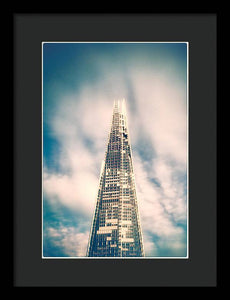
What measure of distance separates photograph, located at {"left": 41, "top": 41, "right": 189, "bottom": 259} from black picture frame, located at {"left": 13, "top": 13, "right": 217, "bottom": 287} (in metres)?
0.10

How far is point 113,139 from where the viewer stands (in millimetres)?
6488

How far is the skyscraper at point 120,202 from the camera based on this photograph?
248 inches

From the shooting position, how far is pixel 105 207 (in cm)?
689
